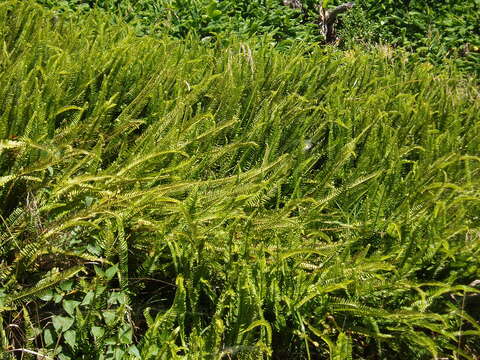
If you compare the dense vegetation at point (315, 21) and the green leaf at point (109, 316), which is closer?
the green leaf at point (109, 316)

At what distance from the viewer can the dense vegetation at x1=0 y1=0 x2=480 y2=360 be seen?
1.85 metres

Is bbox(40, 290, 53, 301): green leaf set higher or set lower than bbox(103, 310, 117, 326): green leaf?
higher

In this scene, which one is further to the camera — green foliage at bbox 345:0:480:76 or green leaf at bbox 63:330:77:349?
green foliage at bbox 345:0:480:76

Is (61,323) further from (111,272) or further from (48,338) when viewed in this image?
(111,272)

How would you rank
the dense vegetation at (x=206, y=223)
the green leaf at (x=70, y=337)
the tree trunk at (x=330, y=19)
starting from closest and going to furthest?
the green leaf at (x=70, y=337)
the dense vegetation at (x=206, y=223)
the tree trunk at (x=330, y=19)

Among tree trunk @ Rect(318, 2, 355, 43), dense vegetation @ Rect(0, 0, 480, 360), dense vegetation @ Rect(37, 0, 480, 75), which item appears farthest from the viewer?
tree trunk @ Rect(318, 2, 355, 43)

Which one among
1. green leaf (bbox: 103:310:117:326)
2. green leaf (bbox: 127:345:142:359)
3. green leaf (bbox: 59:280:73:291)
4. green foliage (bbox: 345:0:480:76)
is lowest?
green foliage (bbox: 345:0:480:76)

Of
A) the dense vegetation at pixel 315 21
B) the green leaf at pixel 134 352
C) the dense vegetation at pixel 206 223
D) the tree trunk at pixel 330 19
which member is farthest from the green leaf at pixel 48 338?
the tree trunk at pixel 330 19

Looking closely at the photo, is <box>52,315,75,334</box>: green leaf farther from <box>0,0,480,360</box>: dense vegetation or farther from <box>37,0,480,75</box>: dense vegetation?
<box>37,0,480,75</box>: dense vegetation

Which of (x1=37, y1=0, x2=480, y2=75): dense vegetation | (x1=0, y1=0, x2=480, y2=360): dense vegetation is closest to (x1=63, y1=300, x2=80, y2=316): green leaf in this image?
(x1=0, y1=0, x2=480, y2=360): dense vegetation

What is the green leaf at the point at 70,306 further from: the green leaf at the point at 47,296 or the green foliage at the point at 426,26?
the green foliage at the point at 426,26

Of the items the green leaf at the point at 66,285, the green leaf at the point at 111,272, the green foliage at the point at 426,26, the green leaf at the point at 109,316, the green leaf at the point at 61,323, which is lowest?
the green foliage at the point at 426,26

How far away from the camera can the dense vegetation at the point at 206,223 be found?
6.07 feet

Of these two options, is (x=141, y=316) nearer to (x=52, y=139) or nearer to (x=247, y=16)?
(x=52, y=139)
